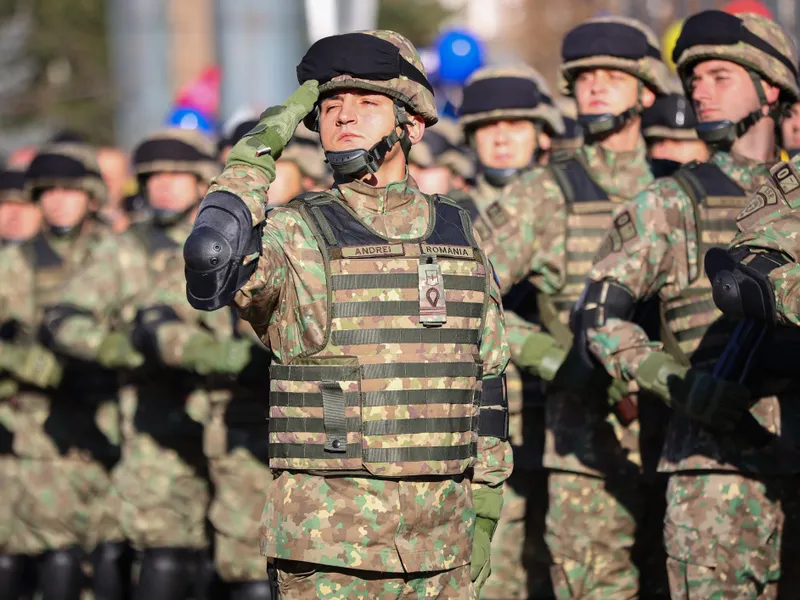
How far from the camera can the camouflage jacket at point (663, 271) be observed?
6777 mm

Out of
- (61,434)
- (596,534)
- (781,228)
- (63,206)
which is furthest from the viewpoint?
(63,206)

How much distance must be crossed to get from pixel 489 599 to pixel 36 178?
4.02m

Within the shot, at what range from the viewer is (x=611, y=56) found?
8312mm

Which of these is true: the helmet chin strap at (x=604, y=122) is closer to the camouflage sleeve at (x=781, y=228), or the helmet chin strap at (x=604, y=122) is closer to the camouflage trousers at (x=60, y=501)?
the camouflage sleeve at (x=781, y=228)

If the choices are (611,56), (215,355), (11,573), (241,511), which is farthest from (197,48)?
(611,56)

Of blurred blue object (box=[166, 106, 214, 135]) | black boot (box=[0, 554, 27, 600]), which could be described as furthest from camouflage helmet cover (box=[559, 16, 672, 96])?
blurred blue object (box=[166, 106, 214, 135])

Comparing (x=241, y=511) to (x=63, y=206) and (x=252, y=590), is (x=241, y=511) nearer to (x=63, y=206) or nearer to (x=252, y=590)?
(x=252, y=590)

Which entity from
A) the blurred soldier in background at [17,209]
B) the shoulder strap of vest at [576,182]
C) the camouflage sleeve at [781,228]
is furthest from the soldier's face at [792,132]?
the blurred soldier in background at [17,209]

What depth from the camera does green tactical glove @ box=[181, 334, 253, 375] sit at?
339 inches

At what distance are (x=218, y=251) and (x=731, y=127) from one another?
2.79 meters

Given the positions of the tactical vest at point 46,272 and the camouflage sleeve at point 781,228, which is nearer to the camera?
the camouflage sleeve at point 781,228

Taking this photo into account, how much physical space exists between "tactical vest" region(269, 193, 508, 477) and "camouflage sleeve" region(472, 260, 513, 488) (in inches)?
8.2

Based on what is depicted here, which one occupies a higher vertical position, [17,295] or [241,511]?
[17,295]

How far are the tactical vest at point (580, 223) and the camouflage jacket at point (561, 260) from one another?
1 cm
